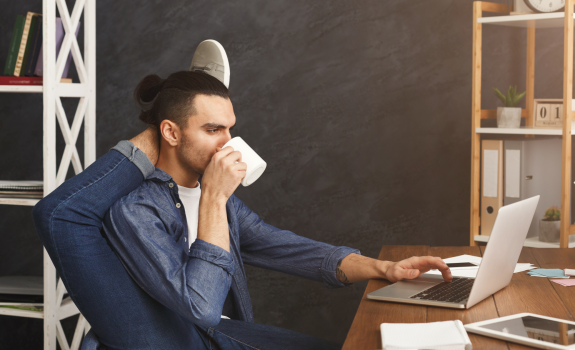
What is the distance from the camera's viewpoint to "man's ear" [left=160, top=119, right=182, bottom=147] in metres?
1.48

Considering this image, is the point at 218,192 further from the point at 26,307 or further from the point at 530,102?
the point at 530,102

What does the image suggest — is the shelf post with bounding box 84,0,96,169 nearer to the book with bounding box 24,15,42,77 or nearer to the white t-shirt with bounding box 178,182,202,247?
the book with bounding box 24,15,42,77

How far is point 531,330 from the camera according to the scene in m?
1.07

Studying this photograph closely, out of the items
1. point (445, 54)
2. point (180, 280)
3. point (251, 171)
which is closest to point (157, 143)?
point (251, 171)

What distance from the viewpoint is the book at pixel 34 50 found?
93.1 inches

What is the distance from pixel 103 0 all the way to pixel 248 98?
0.98 meters

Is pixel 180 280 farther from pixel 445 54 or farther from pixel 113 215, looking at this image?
pixel 445 54

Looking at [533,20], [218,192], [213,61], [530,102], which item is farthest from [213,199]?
[530,102]

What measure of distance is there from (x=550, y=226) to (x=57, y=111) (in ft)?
6.77

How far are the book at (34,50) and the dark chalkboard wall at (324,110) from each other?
2.21 ft

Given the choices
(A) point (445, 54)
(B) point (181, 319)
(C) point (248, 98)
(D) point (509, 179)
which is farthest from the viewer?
(C) point (248, 98)

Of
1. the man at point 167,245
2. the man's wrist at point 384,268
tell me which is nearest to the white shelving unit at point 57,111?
the man at point 167,245

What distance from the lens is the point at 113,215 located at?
4.21ft

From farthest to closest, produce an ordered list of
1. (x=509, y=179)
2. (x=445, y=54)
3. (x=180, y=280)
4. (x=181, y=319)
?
(x=445, y=54) < (x=509, y=179) < (x=181, y=319) < (x=180, y=280)
